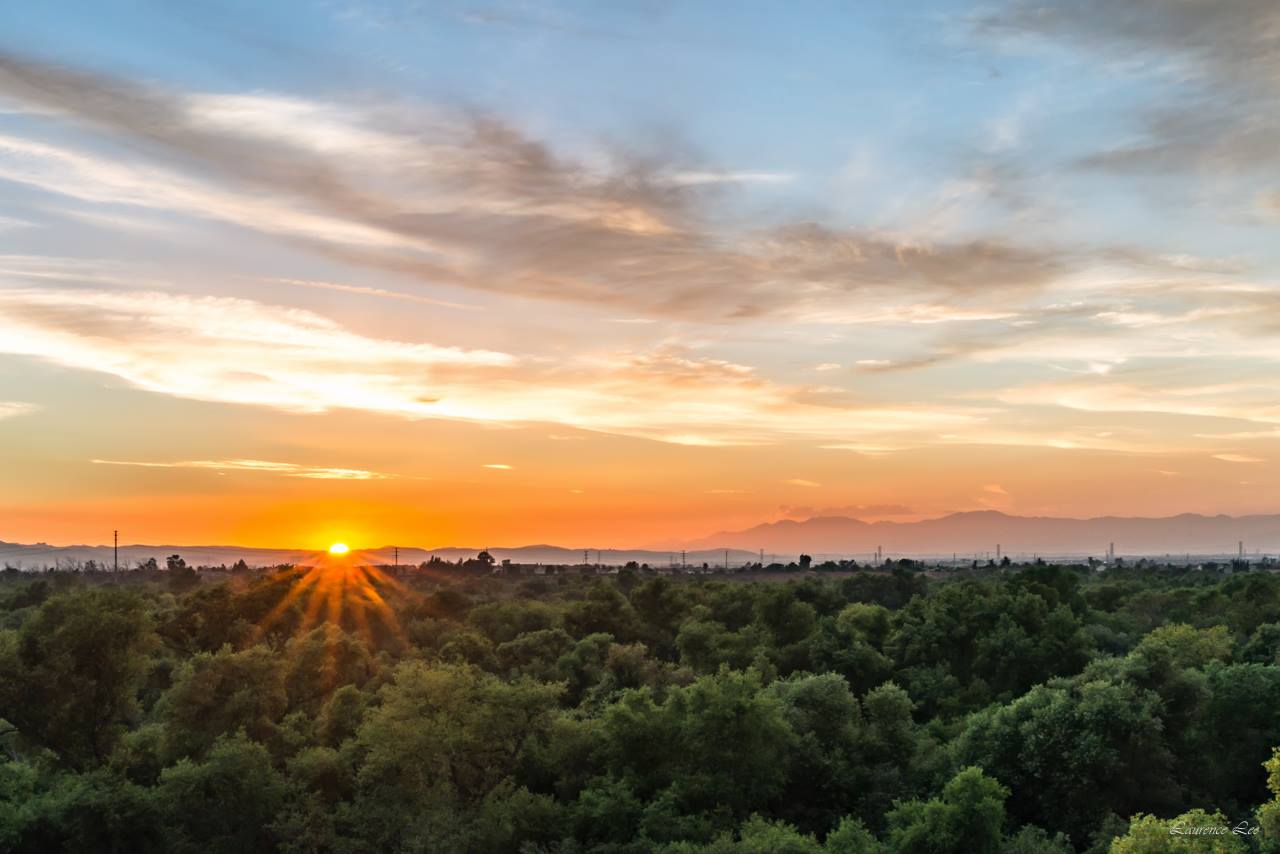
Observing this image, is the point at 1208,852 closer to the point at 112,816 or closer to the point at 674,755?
the point at 674,755

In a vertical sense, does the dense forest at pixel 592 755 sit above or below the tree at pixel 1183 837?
below

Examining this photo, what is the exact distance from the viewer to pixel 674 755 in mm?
52344

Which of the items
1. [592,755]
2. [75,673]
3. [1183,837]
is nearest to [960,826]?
[1183,837]

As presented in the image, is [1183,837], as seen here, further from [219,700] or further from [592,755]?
[219,700]

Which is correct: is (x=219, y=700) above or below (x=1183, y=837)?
below

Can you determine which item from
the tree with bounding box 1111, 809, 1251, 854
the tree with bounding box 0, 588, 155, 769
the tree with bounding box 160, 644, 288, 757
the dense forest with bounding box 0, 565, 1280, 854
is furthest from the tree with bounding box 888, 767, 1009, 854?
the tree with bounding box 0, 588, 155, 769

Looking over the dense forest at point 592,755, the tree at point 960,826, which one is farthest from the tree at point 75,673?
the tree at point 960,826

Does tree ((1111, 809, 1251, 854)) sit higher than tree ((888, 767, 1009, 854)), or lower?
higher

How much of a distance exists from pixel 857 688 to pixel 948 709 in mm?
9613

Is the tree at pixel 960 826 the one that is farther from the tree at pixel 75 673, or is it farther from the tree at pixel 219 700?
the tree at pixel 75 673

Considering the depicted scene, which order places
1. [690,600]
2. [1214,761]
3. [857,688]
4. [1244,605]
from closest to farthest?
[1214,761] → [857,688] → [1244,605] → [690,600]

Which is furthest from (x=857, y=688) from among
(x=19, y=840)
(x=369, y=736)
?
(x=19, y=840)

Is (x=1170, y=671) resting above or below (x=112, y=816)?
above

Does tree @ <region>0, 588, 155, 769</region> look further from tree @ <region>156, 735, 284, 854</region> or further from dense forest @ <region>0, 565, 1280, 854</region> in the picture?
tree @ <region>156, 735, 284, 854</region>
